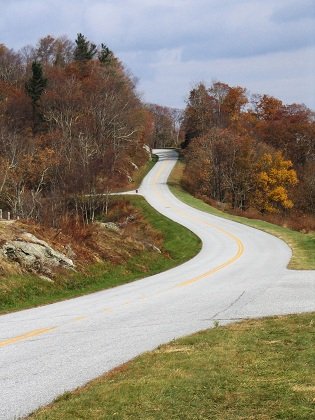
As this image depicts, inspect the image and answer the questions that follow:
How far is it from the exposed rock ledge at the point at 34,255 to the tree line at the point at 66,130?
56.2ft

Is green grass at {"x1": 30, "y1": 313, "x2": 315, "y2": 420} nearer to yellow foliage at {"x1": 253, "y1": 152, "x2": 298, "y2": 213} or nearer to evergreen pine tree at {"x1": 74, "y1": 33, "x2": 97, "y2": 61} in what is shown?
yellow foliage at {"x1": 253, "y1": 152, "x2": 298, "y2": 213}

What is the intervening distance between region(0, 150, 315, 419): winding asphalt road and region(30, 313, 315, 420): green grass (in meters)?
0.66

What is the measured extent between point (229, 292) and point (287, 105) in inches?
3364

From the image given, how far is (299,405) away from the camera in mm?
5324

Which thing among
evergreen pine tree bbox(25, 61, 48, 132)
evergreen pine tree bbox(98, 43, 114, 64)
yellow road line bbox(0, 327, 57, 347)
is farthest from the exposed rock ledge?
evergreen pine tree bbox(98, 43, 114, 64)

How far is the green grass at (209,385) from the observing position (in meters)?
5.40

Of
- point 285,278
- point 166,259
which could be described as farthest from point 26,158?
point 285,278

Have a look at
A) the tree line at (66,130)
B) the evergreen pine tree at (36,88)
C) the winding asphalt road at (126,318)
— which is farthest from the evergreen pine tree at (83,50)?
the winding asphalt road at (126,318)

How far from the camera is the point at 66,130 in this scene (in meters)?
66.8

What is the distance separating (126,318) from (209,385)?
6.01 meters

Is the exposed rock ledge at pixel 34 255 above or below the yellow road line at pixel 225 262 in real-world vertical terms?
above

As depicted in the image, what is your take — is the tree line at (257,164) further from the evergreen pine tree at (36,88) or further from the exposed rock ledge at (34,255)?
the exposed rock ledge at (34,255)

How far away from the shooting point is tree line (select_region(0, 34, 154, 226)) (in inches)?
2078

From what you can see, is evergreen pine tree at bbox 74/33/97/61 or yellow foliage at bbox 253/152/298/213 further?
evergreen pine tree at bbox 74/33/97/61
